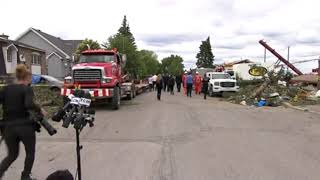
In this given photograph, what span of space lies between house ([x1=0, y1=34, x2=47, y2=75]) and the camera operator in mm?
37878

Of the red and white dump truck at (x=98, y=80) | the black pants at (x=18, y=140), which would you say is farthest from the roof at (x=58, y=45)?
the black pants at (x=18, y=140)

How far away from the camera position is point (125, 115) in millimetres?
18906

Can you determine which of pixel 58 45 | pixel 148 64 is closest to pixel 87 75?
pixel 58 45

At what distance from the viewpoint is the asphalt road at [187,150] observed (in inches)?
335

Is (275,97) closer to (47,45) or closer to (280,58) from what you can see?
(280,58)

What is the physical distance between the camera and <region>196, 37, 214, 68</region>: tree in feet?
517

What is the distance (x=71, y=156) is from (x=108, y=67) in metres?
12.2

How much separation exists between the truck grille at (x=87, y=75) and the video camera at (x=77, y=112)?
1482 cm

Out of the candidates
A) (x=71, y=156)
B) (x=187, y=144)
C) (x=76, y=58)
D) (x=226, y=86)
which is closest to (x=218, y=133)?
(x=187, y=144)

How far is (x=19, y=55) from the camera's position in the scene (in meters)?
50.8

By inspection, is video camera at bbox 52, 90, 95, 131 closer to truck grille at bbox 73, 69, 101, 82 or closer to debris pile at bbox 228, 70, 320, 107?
truck grille at bbox 73, 69, 101, 82

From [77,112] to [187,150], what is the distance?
14.8 ft

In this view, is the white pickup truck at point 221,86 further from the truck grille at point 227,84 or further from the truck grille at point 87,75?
the truck grille at point 87,75

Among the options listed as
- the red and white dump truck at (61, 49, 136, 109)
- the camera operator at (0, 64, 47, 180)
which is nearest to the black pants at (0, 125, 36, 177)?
the camera operator at (0, 64, 47, 180)
